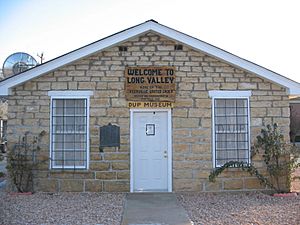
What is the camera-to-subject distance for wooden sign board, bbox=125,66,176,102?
991 cm

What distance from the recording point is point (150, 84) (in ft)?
32.8

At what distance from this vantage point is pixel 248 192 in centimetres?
982

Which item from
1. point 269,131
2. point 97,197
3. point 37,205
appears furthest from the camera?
point 269,131

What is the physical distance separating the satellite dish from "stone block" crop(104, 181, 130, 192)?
545 centimetres

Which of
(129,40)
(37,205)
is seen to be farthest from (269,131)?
(37,205)

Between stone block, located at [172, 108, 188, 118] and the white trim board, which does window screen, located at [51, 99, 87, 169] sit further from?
stone block, located at [172, 108, 188, 118]

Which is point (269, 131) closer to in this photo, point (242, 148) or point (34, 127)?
point (242, 148)

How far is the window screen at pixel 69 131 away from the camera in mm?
10008

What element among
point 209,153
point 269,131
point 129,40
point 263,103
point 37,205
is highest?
point 129,40

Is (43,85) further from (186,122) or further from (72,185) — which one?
(186,122)

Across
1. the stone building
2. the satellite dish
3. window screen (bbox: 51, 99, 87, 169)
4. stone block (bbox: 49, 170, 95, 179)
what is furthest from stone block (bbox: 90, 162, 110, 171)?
the satellite dish

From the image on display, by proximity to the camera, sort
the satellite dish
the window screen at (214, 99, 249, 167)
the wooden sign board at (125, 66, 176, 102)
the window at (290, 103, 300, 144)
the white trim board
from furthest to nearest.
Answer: the window at (290, 103, 300, 144) < the satellite dish < the window screen at (214, 99, 249, 167) < the wooden sign board at (125, 66, 176, 102) < the white trim board

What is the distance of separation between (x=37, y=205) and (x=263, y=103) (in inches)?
254

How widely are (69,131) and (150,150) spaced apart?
2.29m
